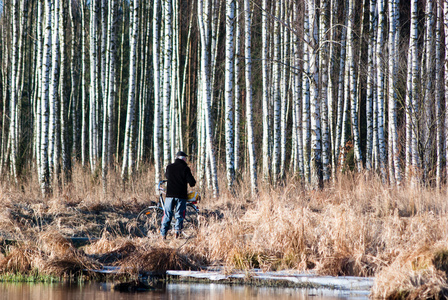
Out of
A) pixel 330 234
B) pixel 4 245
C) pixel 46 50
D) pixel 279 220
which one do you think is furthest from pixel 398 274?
pixel 46 50

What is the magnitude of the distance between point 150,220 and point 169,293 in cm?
425

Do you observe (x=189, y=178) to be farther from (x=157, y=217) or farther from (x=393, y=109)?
(x=393, y=109)

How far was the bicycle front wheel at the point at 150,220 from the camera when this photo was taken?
11.8 meters

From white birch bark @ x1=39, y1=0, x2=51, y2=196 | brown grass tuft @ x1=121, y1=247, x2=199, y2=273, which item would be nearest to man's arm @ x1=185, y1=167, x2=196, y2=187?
brown grass tuft @ x1=121, y1=247, x2=199, y2=273

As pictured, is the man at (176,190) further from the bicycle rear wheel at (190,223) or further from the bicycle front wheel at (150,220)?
the bicycle front wheel at (150,220)

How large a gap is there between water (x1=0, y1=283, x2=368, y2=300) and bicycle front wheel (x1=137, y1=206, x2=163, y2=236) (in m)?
3.11

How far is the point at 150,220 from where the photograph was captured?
1205 cm

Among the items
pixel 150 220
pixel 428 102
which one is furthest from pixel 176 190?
pixel 428 102

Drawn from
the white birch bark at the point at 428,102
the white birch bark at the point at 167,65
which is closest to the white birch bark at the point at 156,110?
the white birch bark at the point at 167,65

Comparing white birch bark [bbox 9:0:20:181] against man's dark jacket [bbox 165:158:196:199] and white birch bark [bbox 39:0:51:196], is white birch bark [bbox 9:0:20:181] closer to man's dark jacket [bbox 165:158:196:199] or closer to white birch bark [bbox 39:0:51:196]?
white birch bark [bbox 39:0:51:196]

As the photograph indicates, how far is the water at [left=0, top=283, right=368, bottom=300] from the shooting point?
7621mm

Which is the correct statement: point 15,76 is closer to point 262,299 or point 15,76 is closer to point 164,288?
point 164,288

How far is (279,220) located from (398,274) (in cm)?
268

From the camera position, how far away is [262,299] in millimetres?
7480
